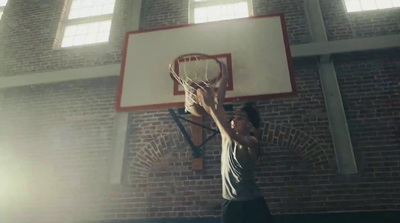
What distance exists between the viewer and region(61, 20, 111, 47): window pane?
234 inches

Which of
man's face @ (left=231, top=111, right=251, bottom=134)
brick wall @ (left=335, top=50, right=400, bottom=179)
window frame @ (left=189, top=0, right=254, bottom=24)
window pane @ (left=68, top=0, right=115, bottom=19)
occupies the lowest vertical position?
man's face @ (left=231, top=111, right=251, bottom=134)

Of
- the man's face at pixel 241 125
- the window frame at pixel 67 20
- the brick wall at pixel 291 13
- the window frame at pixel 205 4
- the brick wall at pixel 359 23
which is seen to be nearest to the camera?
the man's face at pixel 241 125

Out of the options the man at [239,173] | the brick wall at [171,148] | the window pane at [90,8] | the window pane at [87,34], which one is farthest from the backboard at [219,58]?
the window pane at [90,8]

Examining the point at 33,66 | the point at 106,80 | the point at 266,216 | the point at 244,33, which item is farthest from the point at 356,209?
the point at 33,66

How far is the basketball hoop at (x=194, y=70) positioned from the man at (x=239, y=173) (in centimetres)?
116

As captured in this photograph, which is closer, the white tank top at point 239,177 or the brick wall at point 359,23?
the white tank top at point 239,177

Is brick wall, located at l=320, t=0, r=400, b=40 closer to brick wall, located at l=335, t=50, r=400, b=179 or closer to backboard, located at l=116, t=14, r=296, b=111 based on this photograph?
brick wall, located at l=335, t=50, r=400, b=179

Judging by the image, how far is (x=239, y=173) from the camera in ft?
7.40

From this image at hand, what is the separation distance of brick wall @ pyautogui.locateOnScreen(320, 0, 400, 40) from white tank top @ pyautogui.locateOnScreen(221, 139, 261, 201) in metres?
3.81

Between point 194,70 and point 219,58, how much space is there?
42 cm

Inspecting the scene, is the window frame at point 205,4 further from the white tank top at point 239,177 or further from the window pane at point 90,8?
the white tank top at point 239,177

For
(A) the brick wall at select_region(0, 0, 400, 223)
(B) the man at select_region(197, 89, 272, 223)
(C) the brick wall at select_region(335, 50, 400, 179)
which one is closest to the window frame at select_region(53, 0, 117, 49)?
(A) the brick wall at select_region(0, 0, 400, 223)

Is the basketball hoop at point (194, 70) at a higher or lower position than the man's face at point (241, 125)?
higher

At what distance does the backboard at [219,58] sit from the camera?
3.71m
